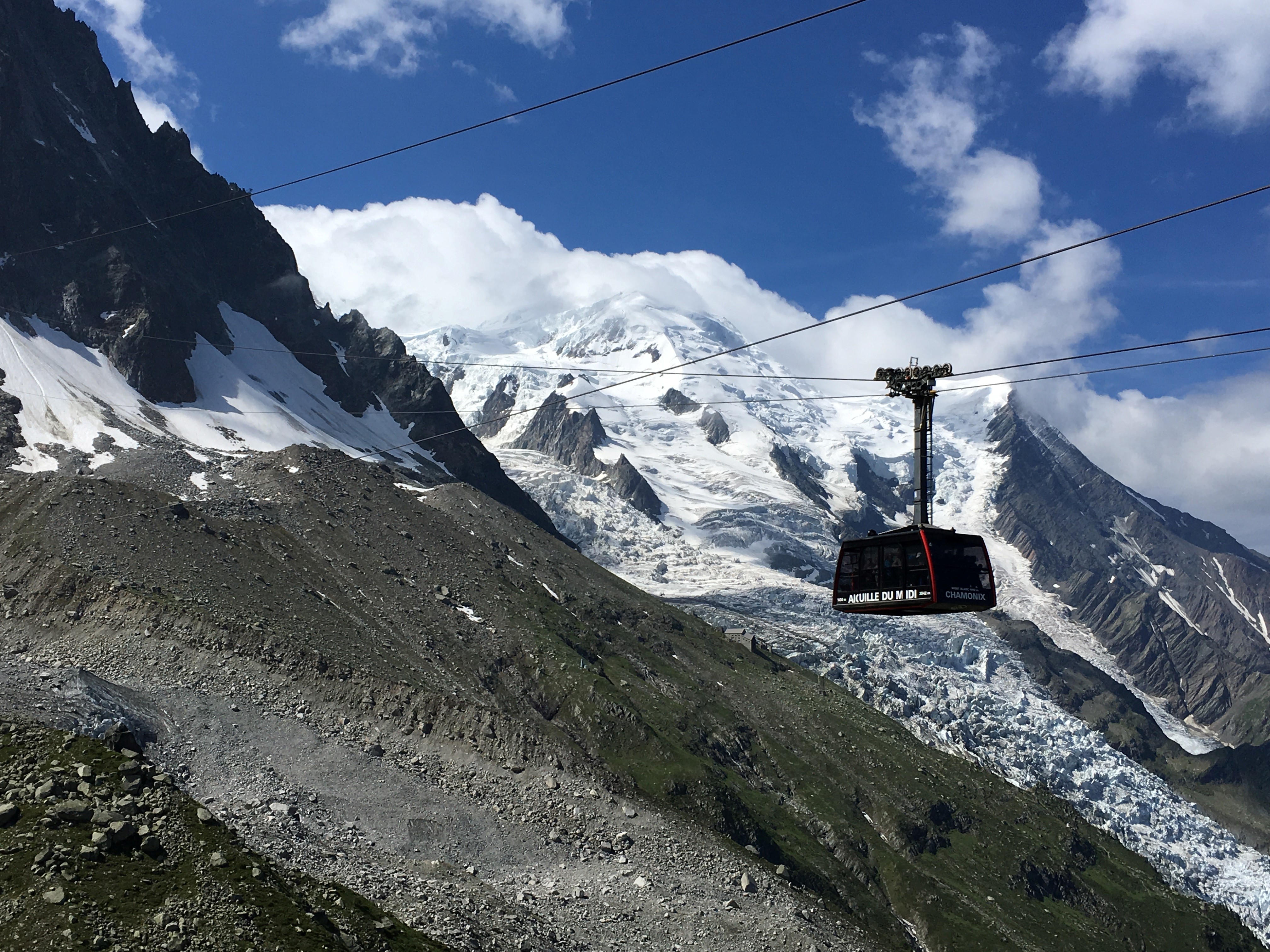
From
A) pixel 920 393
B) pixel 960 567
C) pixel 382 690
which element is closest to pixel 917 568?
pixel 960 567

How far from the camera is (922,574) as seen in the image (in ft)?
133

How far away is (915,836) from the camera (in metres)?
152

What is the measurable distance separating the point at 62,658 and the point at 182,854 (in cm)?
3772

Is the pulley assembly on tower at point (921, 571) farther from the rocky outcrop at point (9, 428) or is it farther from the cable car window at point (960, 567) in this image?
the rocky outcrop at point (9, 428)

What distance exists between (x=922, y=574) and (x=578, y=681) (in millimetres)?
86107

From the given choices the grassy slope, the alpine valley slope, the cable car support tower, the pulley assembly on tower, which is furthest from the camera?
the grassy slope

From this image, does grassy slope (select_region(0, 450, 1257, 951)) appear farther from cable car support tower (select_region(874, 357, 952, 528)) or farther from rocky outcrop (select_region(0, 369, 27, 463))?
cable car support tower (select_region(874, 357, 952, 528))

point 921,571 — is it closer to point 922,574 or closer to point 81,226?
point 922,574

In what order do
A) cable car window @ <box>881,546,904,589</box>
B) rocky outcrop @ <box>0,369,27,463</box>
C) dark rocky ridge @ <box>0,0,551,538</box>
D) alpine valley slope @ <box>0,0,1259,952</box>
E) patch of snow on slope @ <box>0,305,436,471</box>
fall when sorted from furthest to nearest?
dark rocky ridge @ <box>0,0,551,538</box>
patch of snow on slope @ <box>0,305,436,471</box>
rocky outcrop @ <box>0,369,27,463</box>
alpine valley slope @ <box>0,0,1259,952</box>
cable car window @ <box>881,546,904,589</box>

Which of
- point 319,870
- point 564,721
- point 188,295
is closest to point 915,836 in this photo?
point 564,721

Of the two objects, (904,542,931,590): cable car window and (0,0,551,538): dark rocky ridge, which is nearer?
(904,542,931,590): cable car window

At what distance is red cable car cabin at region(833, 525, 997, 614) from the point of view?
131 ft

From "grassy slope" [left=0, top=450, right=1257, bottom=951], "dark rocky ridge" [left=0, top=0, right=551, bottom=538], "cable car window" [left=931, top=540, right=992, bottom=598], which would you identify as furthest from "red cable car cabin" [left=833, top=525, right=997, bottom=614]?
"dark rocky ridge" [left=0, top=0, right=551, bottom=538]

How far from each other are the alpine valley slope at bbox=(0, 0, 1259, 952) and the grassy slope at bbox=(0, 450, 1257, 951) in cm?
49
